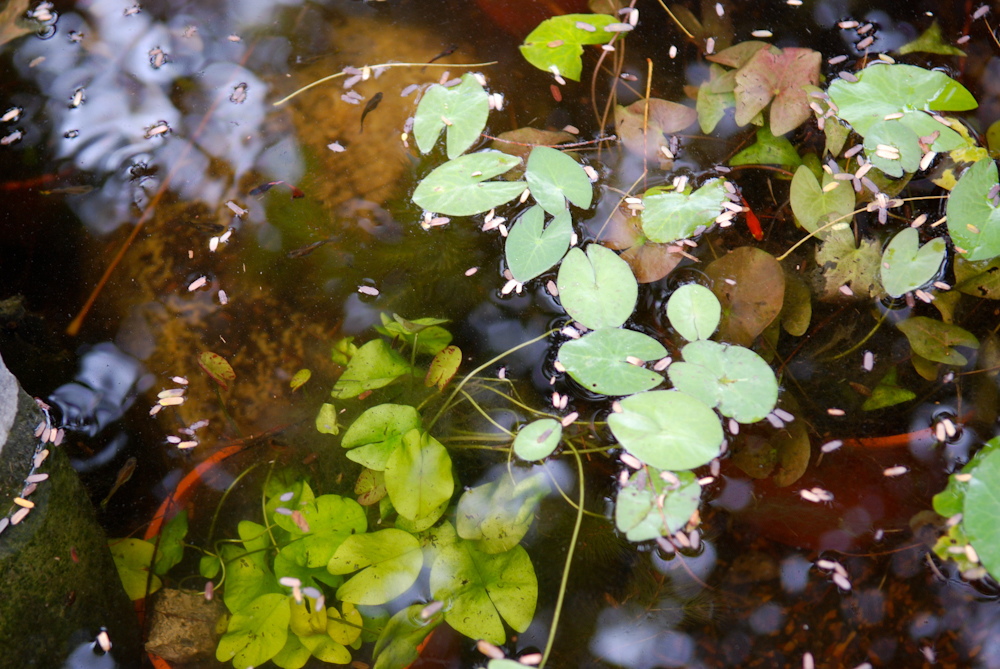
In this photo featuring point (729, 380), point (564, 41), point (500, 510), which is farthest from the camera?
point (564, 41)

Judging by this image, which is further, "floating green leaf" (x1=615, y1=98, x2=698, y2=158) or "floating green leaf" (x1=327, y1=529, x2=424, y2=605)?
"floating green leaf" (x1=615, y1=98, x2=698, y2=158)

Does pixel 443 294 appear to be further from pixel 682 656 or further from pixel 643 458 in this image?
pixel 682 656

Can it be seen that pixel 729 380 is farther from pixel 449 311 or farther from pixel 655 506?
pixel 449 311

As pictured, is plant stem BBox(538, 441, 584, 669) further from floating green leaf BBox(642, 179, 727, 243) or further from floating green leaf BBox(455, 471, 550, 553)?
floating green leaf BBox(642, 179, 727, 243)

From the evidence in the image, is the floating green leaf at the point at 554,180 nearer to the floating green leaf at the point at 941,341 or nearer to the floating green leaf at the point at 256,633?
the floating green leaf at the point at 941,341

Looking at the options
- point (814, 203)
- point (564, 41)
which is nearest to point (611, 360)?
point (814, 203)

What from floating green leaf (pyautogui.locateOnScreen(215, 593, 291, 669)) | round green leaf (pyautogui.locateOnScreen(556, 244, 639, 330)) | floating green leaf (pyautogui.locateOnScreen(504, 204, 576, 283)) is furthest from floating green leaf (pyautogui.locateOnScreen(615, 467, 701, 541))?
floating green leaf (pyautogui.locateOnScreen(215, 593, 291, 669))
